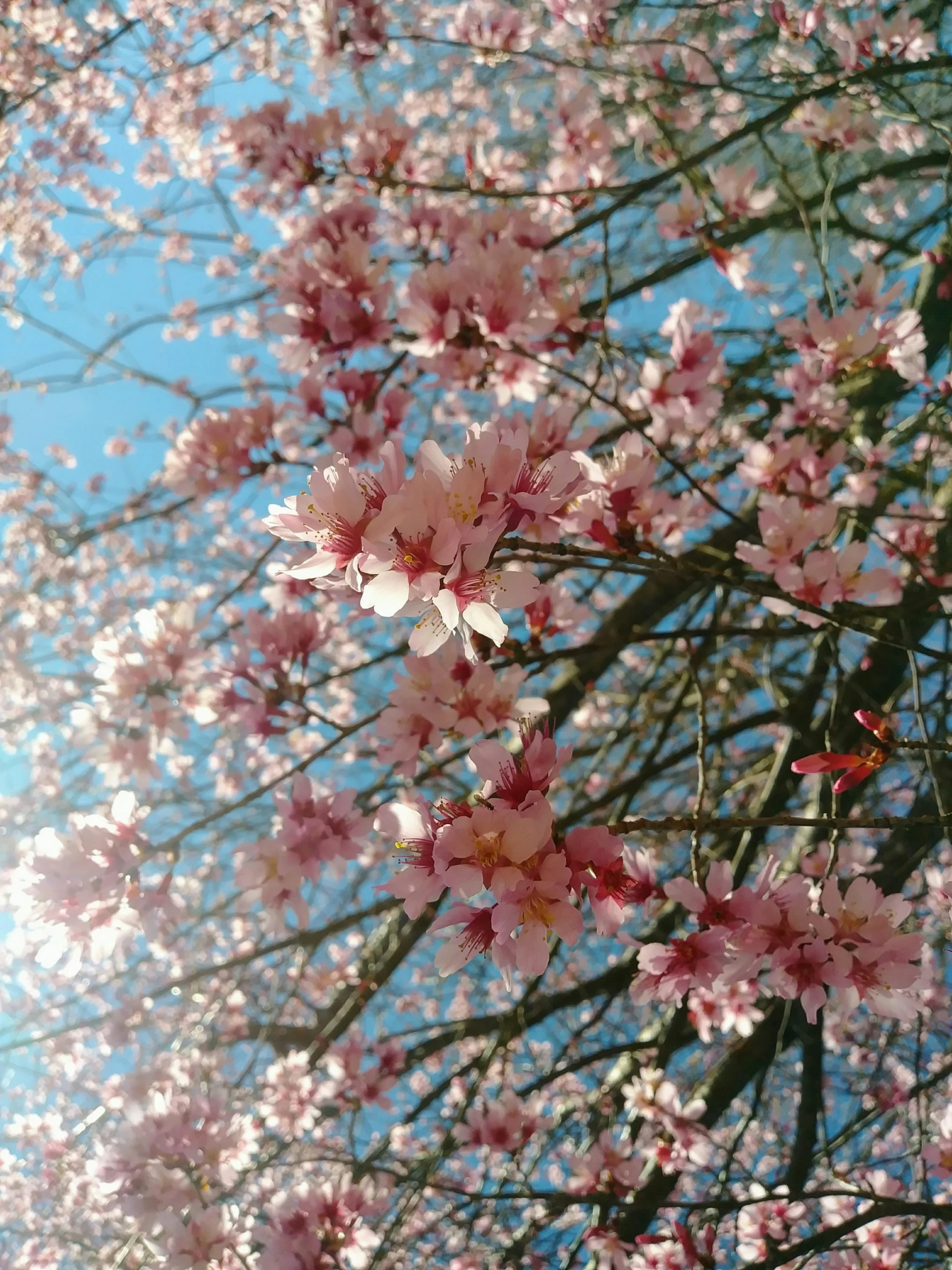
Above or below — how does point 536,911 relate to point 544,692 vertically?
below

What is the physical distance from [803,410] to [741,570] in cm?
69

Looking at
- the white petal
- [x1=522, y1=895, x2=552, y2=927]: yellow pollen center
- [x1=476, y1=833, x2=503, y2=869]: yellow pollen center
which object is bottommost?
[x1=522, y1=895, x2=552, y2=927]: yellow pollen center

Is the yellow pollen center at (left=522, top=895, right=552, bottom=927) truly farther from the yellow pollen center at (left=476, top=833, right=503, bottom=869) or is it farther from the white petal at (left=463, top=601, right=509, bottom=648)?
the white petal at (left=463, top=601, right=509, bottom=648)

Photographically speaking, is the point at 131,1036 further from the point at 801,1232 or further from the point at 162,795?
the point at 801,1232

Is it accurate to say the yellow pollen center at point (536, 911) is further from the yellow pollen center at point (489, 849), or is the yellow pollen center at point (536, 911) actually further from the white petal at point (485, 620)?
the white petal at point (485, 620)

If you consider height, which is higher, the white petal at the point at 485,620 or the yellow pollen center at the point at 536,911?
the white petal at the point at 485,620

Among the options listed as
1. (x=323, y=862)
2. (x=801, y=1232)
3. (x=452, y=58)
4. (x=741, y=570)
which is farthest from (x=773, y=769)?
(x=452, y=58)

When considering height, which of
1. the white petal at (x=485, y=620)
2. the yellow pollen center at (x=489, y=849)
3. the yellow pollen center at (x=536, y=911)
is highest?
the white petal at (x=485, y=620)

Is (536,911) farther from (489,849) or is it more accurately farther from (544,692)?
(544,692)

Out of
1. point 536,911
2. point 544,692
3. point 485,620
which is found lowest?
point 536,911

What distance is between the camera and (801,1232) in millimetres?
2262

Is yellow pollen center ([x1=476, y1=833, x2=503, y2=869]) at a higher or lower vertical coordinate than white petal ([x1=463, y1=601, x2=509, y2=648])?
lower

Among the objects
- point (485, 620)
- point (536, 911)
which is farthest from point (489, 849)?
point (485, 620)

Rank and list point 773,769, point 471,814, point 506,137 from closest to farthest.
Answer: point 471,814, point 773,769, point 506,137
